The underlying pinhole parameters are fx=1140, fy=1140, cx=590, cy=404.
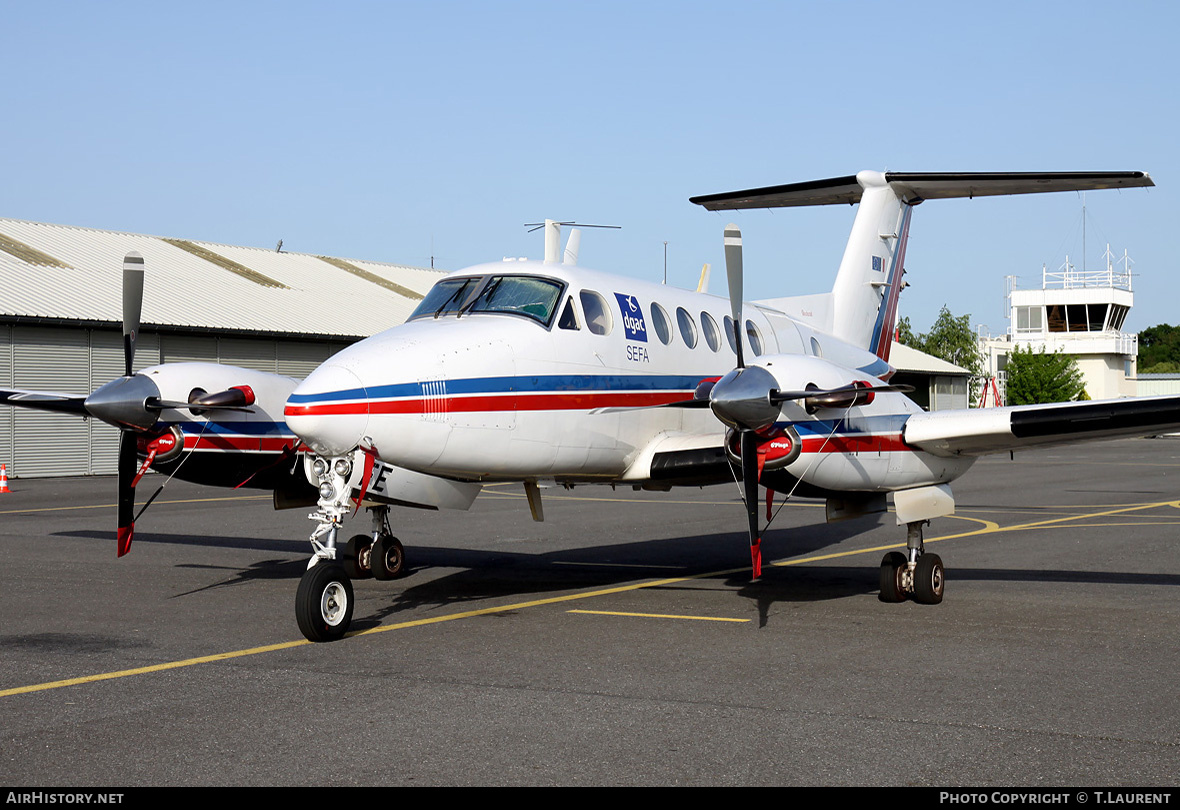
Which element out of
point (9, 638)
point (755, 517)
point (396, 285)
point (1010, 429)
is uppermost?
point (396, 285)

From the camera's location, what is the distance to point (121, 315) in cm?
3403

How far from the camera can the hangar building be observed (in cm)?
3206

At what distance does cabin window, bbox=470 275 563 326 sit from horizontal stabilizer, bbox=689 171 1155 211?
689 centimetres

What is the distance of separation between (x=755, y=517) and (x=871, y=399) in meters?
1.73

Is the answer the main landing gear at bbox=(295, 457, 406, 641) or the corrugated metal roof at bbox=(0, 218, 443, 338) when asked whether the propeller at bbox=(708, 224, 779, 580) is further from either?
the corrugated metal roof at bbox=(0, 218, 443, 338)

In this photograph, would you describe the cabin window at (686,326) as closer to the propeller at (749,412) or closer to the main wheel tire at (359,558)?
Answer: the propeller at (749,412)

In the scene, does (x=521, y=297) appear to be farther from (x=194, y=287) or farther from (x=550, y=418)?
(x=194, y=287)

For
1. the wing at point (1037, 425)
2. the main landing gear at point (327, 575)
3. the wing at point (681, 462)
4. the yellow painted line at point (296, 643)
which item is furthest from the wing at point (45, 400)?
the wing at point (1037, 425)

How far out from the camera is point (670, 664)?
8.15m

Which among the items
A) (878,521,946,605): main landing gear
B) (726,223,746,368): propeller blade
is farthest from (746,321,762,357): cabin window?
(878,521,946,605): main landing gear

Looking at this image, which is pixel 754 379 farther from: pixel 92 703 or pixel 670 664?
pixel 92 703

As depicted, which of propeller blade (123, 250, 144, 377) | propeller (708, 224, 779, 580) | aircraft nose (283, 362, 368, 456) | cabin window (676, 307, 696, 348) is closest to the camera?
aircraft nose (283, 362, 368, 456)

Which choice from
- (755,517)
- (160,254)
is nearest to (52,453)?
(160,254)

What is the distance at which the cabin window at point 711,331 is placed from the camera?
42.2 feet
